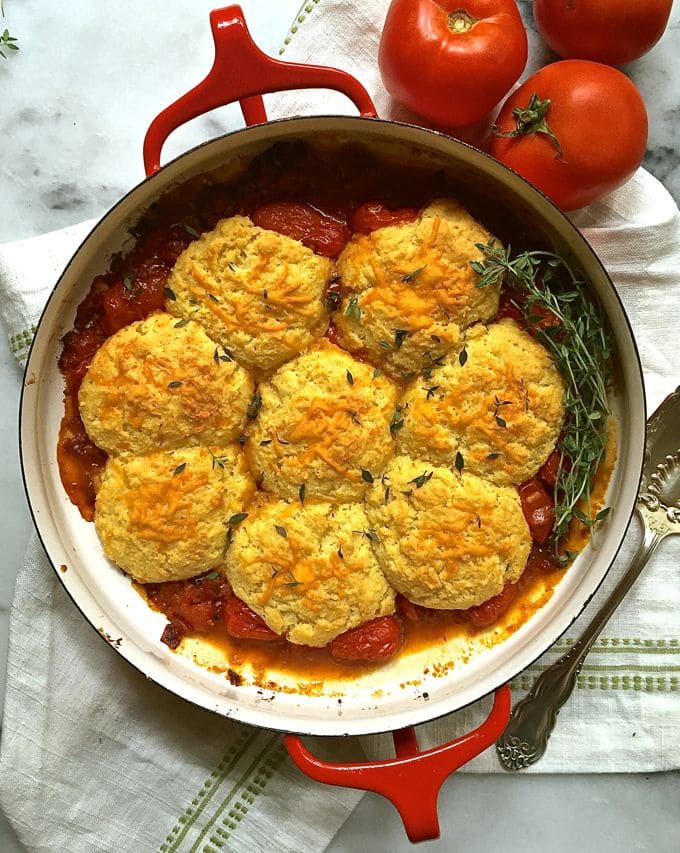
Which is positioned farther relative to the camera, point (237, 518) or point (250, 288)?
point (237, 518)

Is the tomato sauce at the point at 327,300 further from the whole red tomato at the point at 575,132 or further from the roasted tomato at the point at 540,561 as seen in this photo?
the whole red tomato at the point at 575,132

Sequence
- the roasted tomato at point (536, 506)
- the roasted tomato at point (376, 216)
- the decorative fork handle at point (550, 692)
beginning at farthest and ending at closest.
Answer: the decorative fork handle at point (550, 692), the roasted tomato at point (536, 506), the roasted tomato at point (376, 216)

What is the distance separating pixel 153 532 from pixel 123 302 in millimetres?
760

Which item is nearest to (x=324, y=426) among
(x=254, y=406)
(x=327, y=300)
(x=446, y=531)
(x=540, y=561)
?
(x=254, y=406)

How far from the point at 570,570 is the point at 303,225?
1464 mm

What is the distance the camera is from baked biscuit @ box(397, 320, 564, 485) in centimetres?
246

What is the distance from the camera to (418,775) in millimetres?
2441

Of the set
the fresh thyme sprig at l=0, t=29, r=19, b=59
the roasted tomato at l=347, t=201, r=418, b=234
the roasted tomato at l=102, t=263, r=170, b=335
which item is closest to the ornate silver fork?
the roasted tomato at l=347, t=201, r=418, b=234

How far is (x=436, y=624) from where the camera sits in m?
2.75

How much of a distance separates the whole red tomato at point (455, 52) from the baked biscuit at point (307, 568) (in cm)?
134

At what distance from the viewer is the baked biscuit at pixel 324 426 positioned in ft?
8.11

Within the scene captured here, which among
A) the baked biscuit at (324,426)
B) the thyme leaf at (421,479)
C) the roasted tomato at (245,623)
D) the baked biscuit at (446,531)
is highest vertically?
the baked biscuit at (324,426)

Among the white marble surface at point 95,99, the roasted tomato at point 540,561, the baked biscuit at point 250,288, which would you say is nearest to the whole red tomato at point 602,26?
the white marble surface at point 95,99

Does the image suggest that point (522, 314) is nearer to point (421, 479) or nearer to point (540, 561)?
point (421, 479)
